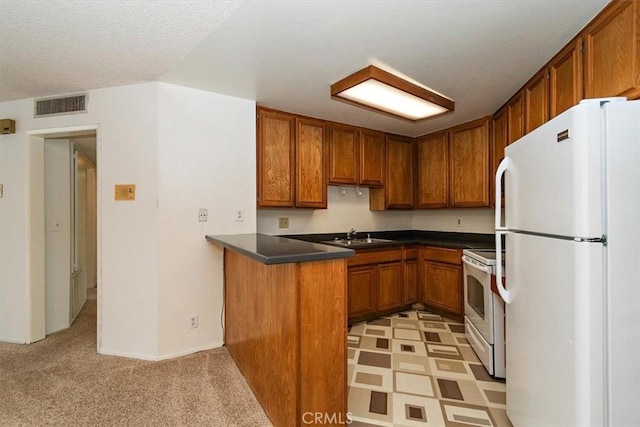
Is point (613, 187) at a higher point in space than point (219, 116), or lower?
lower

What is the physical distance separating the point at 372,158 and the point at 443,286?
5.66ft

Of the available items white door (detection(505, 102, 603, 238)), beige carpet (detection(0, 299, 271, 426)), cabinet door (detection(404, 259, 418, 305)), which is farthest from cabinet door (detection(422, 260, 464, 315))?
beige carpet (detection(0, 299, 271, 426))

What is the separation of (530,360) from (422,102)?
1.99m

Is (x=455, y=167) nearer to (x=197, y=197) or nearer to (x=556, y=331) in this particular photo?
(x=556, y=331)

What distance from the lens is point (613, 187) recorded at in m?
0.99

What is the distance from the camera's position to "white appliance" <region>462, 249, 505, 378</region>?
2111 millimetres

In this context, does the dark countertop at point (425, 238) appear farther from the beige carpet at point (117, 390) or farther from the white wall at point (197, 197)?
the beige carpet at point (117, 390)

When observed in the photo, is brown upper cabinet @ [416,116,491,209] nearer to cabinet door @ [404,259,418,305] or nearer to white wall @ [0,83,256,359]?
cabinet door @ [404,259,418,305]

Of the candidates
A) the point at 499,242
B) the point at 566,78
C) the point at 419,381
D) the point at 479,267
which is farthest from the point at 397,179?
the point at 419,381

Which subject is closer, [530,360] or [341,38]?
[530,360]

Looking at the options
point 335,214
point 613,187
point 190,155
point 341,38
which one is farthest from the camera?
point 335,214

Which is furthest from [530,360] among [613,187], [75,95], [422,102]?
[75,95]

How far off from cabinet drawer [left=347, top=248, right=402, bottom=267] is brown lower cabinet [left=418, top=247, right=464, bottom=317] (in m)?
0.36

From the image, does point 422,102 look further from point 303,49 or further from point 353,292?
point 353,292
